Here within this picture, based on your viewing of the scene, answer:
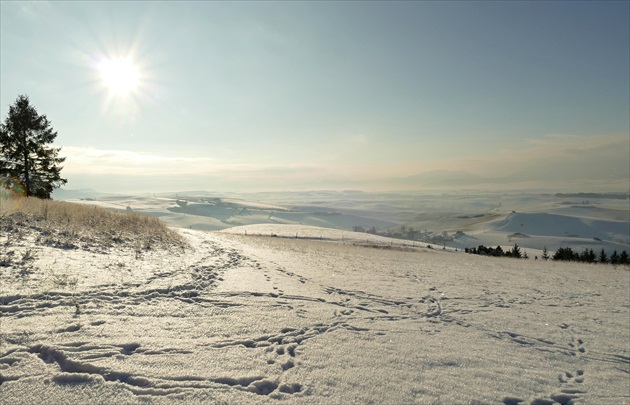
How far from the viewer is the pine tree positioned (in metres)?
28.0

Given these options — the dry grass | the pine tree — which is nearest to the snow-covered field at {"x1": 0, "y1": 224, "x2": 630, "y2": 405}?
the dry grass

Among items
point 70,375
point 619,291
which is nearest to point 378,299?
point 70,375

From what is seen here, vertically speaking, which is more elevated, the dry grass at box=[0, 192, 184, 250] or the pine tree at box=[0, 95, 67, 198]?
the pine tree at box=[0, 95, 67, 198]

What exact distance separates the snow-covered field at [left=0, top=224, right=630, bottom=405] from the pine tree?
2663 centimetres

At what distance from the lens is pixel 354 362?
4.79 metres

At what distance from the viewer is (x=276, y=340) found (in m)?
5.38

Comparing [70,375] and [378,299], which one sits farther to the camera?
[378,299]

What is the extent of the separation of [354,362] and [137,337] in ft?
11.7

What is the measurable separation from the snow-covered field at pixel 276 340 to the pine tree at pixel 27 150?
2663 cm

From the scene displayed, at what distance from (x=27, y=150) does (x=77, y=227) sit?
24.5m

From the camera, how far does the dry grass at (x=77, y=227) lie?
11.0 m

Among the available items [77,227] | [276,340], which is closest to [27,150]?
[77,227]

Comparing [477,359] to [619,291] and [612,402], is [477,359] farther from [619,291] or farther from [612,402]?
[619,291]

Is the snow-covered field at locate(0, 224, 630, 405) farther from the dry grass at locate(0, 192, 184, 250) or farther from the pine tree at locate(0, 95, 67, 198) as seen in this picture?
the pine tree at locate(0, 95, 67, 198)
